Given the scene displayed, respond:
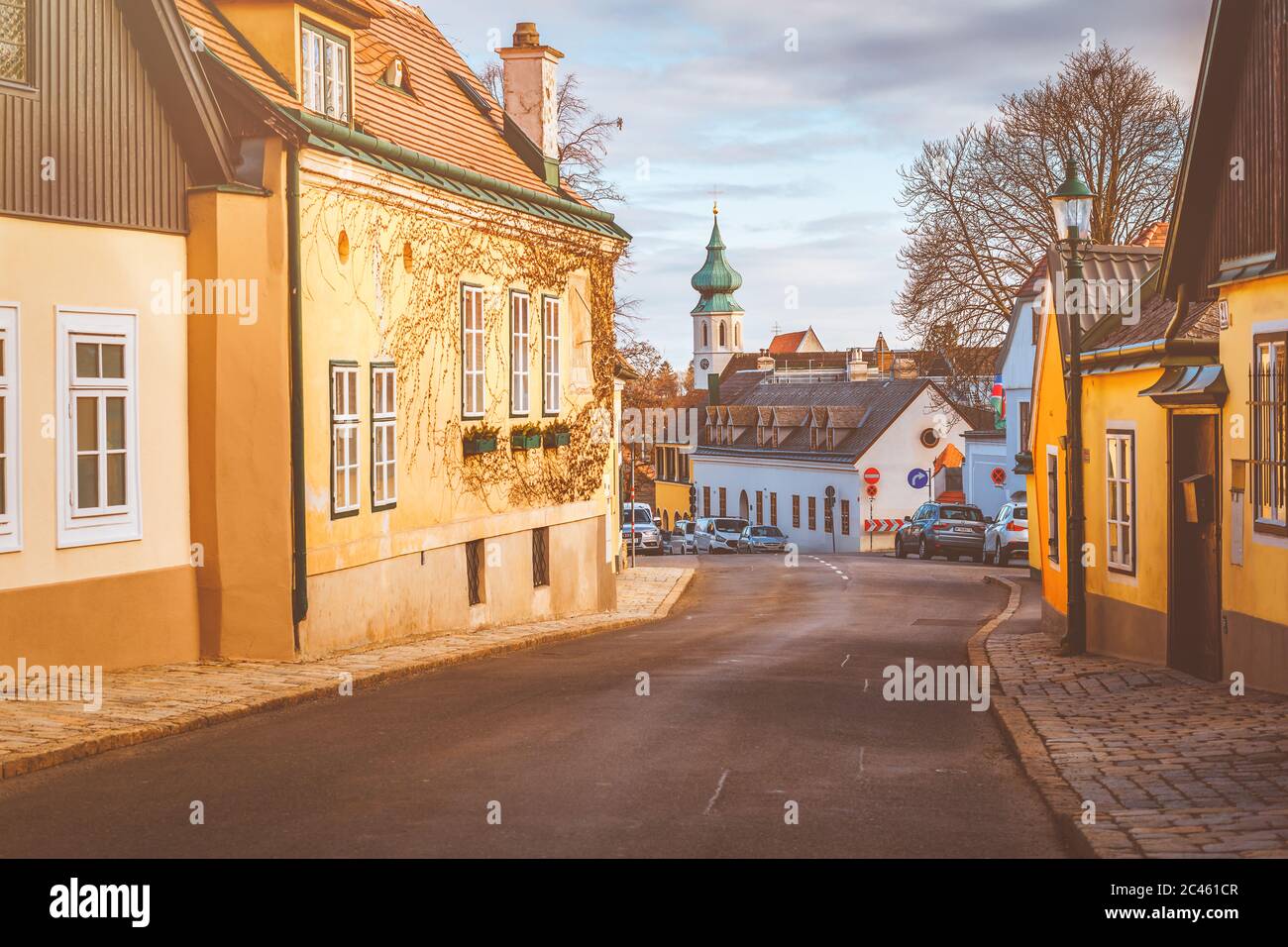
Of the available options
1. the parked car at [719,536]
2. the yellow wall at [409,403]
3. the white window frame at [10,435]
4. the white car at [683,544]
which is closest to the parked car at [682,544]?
the white car at [683,544]

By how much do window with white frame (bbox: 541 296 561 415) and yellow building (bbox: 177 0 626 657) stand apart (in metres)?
0.06

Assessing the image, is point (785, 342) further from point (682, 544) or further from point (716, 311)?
point (682, 544)

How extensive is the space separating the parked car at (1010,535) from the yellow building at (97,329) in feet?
99.6

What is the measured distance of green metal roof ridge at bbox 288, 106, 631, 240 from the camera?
55.6 ft

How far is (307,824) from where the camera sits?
8.21 metres

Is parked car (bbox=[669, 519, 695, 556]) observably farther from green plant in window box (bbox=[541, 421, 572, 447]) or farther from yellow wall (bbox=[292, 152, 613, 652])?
yellow wall (bbox=[292, 152, 613, 652])

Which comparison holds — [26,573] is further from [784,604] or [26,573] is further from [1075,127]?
[1075,127]

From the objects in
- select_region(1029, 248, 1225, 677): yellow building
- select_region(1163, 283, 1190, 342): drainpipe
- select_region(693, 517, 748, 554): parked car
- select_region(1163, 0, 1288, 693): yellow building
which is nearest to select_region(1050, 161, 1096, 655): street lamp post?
select_region(1029, 248, 1225, 677): yellow building

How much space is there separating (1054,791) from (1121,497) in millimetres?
9473

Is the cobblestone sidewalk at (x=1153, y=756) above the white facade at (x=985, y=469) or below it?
below

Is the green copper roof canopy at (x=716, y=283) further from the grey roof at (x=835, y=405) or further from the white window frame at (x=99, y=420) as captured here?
the white window frame at (x=99, y=420)

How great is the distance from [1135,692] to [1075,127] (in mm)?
32709

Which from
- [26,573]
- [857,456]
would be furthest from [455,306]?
[857,456]

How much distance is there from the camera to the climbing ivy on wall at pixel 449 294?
17.7 m
